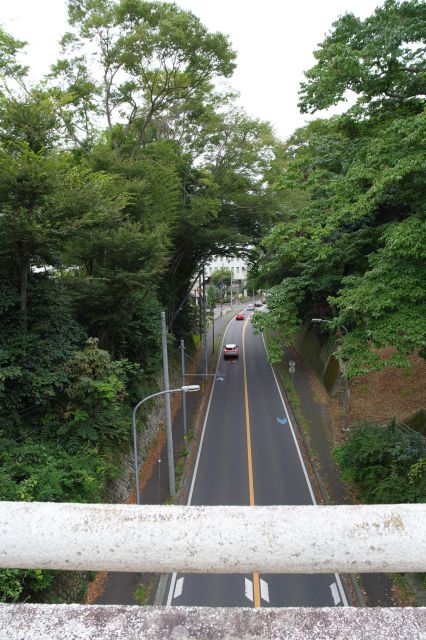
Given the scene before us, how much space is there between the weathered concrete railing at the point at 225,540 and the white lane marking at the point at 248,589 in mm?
11168

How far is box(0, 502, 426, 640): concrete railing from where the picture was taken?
1.58m

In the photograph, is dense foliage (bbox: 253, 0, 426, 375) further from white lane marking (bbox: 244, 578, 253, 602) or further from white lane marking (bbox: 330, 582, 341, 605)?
white lane marking (bbox: 244, 578, 253, 602)

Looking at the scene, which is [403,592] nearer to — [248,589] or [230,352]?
[248,589]

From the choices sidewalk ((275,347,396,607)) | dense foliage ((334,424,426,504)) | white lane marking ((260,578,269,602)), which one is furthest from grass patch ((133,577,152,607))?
dense foliage ((334,424,426,504))

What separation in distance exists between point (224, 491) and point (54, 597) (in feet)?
26.1

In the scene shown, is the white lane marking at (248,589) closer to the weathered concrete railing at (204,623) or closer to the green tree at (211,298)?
the weathered concrete railing at (204,623)

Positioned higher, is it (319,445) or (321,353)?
(321,353)

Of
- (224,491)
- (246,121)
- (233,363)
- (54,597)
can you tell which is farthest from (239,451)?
(246,121)

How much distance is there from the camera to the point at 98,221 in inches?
492

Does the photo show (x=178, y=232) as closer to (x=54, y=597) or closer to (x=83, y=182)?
(x=83, y=182)

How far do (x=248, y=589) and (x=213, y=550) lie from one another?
1150 centimetres

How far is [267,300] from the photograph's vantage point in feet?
44.9

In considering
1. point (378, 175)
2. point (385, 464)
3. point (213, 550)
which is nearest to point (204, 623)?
point (213, 550)

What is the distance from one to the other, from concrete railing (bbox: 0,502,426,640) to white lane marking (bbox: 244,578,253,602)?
1110 centimetres
